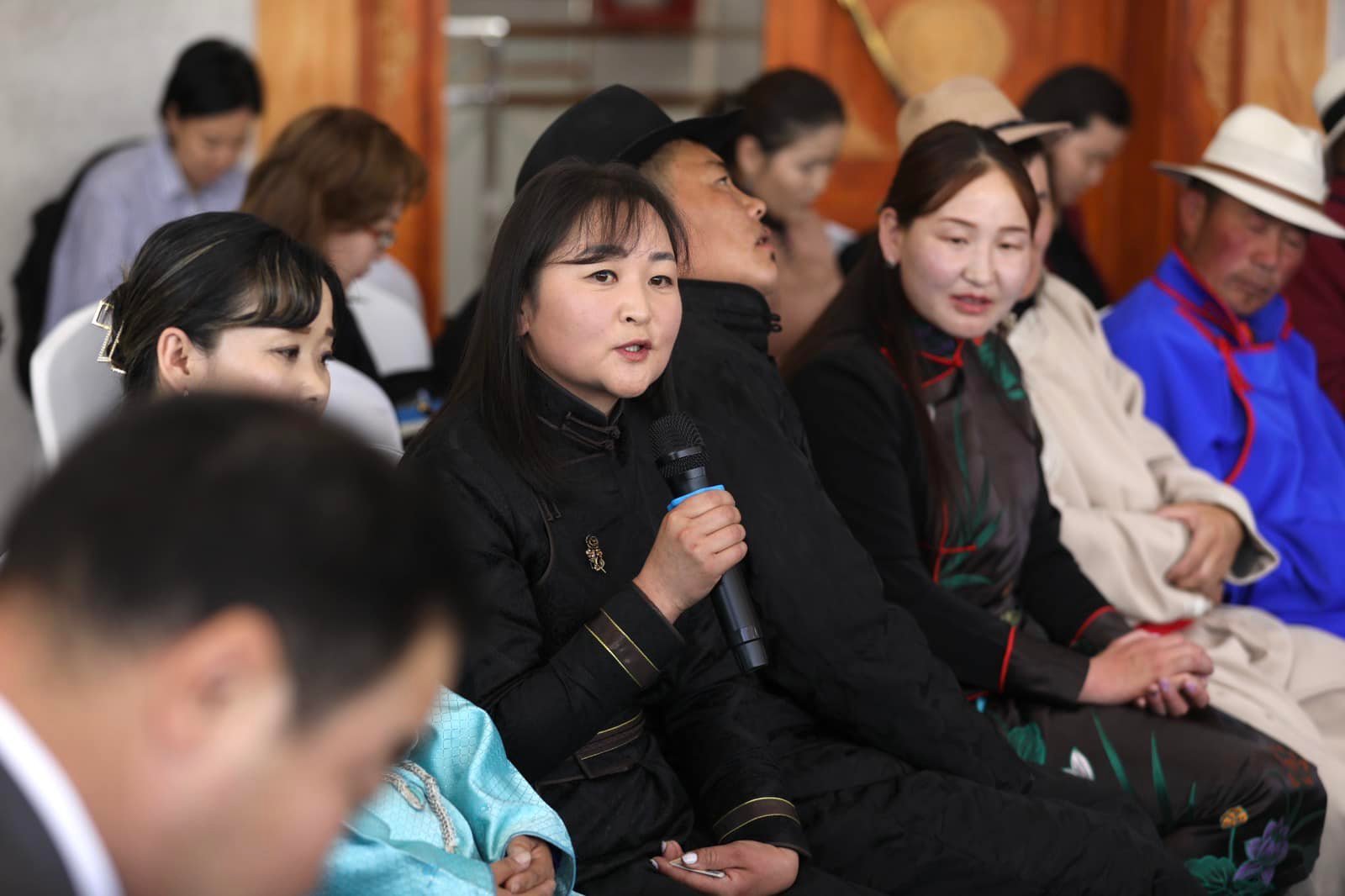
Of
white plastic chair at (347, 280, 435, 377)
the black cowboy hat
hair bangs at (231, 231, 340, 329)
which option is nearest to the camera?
hair bangs at (231, 231, 340, 329)

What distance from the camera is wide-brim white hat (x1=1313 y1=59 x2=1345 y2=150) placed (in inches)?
140

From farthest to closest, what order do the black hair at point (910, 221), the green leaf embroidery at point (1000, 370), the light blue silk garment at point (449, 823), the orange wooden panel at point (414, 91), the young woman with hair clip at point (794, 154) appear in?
the orange wooden panel at point (414, 91) → the young woman with hair clip at point (794, 154) → the green leaf embroidery at point (1000, 370) → the black hair at point (910, 221) → the light blue silk garment at point (449, 823)

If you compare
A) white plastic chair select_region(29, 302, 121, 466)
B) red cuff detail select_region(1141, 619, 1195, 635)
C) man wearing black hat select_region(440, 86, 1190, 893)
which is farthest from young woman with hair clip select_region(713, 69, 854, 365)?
white plastic chair select_region(29, 302, 121, 466)

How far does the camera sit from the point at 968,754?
1965 millimetres

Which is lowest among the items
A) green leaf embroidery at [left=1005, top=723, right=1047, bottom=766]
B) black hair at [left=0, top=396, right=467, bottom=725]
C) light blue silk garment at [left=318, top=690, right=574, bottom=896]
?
green leaf embroidery at [left=1005, top=723, right=1047, bottom=766]

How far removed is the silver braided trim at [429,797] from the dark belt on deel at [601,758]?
0.20 meters

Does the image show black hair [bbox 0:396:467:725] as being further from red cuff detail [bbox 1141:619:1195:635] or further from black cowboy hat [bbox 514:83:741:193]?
red cuff detail [bbox 1141:619:1195:635]

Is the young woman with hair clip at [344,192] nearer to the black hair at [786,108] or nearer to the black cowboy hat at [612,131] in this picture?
the black cowboy hat at [612,131]

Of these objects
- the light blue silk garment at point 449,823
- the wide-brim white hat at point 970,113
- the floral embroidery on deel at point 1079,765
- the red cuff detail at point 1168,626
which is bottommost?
the floral embroidery on deel at point 1079,765

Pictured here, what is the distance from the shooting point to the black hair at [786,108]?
12.3 ft

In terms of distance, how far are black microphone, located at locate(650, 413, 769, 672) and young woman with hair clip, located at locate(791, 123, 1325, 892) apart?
70 cm

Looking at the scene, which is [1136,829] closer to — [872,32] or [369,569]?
[369,569]

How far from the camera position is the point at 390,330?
334cm

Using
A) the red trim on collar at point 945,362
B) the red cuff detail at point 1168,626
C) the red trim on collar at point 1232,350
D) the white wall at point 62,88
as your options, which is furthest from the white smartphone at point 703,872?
the white wall at point 62,88
